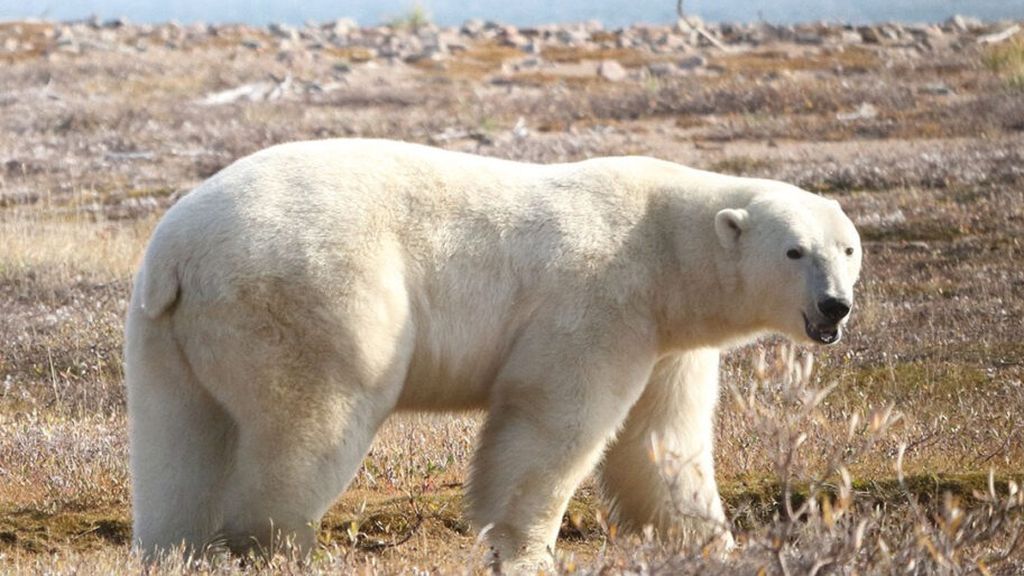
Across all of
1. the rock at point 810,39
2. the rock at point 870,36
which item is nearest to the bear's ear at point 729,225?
the rock at point 810,39

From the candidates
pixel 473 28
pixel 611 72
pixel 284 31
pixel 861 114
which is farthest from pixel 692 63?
pixel 284 31

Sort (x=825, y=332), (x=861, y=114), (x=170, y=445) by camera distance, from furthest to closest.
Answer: (x=861, y=114)
(x=825, y=332)
(x=170, y=445)

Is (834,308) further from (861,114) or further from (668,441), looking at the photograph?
(861,114)

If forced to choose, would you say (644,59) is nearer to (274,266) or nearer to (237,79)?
(237,79)

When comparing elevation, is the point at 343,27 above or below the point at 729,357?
below

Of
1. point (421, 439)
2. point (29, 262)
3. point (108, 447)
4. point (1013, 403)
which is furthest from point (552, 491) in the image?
point (29, 262)

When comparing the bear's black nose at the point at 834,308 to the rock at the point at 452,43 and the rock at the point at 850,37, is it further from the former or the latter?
the rock at the point at 850,37

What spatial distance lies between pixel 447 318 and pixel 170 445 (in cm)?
114

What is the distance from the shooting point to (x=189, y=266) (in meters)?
4.98

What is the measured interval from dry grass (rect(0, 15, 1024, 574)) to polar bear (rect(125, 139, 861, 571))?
348mm

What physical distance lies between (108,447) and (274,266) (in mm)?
2796

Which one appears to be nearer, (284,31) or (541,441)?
(541,441)

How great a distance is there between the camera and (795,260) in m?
5.42

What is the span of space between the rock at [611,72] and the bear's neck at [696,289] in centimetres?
2687
